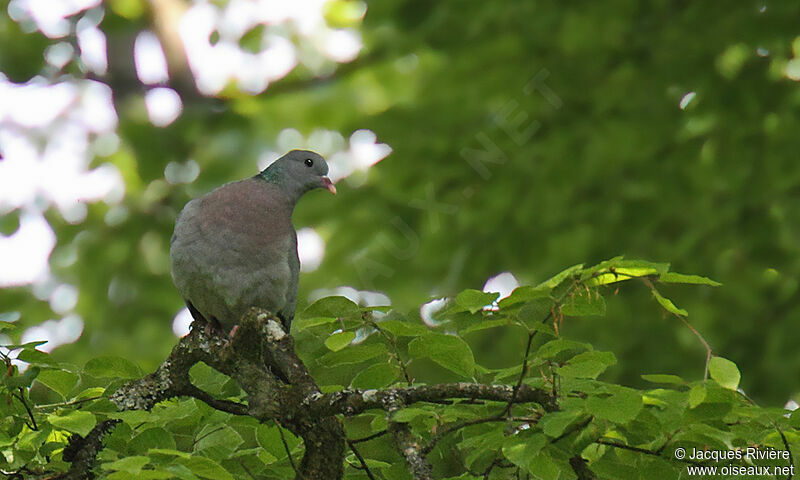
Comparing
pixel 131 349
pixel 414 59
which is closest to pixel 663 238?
pixel 414 59

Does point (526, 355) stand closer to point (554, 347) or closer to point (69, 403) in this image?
point (554, 347)

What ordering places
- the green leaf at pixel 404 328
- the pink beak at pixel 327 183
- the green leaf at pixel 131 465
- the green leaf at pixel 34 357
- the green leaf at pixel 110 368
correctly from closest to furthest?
the green leaf at pixel 131 465, the green leaf at pixel 404 328, the green leaf at pixel 34 357, the green leaf at pixel 110 368, the pink beak at pixel 327 183

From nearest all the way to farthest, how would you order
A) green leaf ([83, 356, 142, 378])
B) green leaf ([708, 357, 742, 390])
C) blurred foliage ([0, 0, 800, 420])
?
green leaf ([708, 357, 742, 390]) < green leaf ([83, 356, 142, 378]) < blurred foliage ([0, 0, 800, 420])

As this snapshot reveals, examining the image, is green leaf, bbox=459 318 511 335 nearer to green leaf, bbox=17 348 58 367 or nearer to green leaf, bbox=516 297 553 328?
green leaf, bbox=516 297 553 328

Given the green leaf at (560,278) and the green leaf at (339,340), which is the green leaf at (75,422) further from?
the green leaf at (560,278)

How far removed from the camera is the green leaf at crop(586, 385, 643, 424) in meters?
1.85

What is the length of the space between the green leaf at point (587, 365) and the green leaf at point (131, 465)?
964 mm

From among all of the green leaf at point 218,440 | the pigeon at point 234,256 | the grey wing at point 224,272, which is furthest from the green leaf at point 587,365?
the grey wing at point 224,272

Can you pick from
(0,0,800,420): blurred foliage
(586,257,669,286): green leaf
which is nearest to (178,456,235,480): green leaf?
(586,257,669,286): green leaf

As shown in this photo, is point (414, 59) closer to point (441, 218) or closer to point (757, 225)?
point (441, 218)

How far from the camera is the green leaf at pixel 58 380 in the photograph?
2.32 metres

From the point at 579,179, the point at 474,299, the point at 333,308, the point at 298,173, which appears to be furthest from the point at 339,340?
the point at 579,179

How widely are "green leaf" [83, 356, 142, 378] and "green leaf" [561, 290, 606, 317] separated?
1.19 meters
